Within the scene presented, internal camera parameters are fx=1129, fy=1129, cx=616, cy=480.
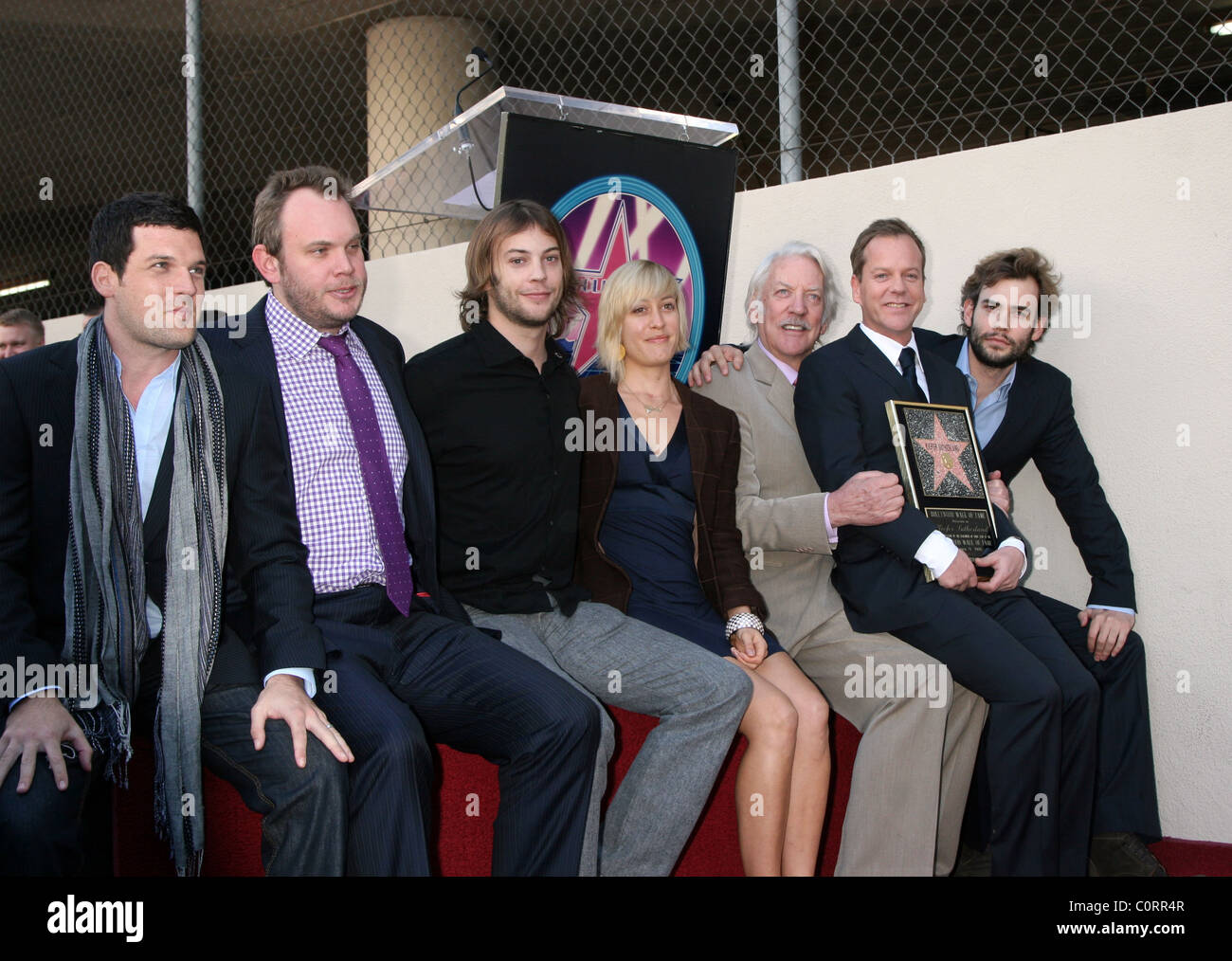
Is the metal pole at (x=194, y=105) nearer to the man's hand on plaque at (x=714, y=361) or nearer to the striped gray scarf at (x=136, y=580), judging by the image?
the man's hand on plaque at (x=714, y=361)

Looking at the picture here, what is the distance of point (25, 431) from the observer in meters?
2.34

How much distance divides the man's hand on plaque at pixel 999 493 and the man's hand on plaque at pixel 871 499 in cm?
57

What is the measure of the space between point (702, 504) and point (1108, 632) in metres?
1.38

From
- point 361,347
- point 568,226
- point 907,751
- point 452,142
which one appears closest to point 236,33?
point 452,142

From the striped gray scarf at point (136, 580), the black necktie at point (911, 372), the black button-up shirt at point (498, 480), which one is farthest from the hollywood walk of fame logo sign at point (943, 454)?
the striped gray scarf at point (136, 580)

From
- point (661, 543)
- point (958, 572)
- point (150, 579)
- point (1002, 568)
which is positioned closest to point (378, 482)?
point (150, 579)

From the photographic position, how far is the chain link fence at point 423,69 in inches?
294

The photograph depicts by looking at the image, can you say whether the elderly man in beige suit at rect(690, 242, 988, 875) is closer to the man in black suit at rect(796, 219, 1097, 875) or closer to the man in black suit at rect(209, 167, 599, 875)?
the man in black suit at rect(796, 219, 1097, 875)

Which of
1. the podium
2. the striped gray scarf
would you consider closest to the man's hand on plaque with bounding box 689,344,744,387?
the podium

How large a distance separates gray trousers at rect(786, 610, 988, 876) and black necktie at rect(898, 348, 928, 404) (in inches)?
28.9

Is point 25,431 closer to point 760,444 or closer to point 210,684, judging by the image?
point 210,684

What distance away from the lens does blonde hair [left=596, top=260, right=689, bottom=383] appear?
3258 mm

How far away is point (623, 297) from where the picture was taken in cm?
327
